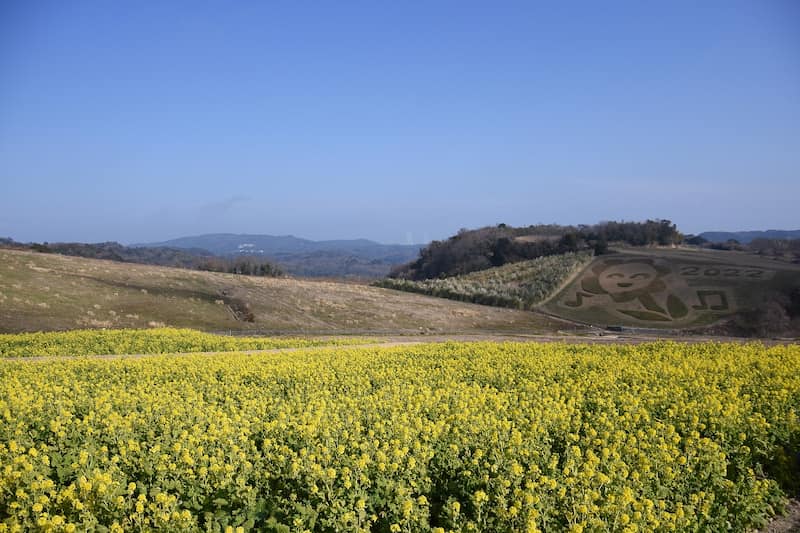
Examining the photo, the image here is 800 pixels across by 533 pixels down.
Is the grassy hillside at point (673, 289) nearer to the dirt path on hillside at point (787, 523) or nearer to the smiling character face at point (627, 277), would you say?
the smiling character face at point (627, 277)

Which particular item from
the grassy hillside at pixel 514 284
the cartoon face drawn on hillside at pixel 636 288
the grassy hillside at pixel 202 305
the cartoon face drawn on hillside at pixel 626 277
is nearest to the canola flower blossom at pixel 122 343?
the grassy hillside at pixel 202 305

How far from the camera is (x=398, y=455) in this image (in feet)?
23.6

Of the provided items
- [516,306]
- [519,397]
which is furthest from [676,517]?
[516,306]

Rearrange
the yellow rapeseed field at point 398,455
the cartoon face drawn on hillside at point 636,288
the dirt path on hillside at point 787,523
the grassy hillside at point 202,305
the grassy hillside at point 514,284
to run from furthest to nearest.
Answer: the grassy hillside at point 514,284, the cartoon face drawn on hillside at point 636,288, the grassy hillside at point 202,305, the dirt path on hillside at point 787,523, the yellow rapeseed field at point 398,455

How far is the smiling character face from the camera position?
6372 cm

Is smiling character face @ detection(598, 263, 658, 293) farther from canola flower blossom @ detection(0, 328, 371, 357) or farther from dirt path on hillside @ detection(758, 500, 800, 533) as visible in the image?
dirt path on hillside @ detection(758, 500, 800, 533)

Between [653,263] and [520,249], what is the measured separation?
1733 inches

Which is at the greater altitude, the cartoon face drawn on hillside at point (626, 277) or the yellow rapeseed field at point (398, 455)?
the cartoon face drawn on hillside at point (626, 277)

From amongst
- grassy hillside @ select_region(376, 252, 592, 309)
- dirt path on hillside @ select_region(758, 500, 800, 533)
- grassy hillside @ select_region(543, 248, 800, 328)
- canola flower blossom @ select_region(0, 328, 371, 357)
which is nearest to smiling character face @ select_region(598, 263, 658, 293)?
grassy hillside @ select_region(543, 248, 800, 328)

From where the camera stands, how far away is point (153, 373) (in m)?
15.8

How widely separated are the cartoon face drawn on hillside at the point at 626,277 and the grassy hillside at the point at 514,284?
184 inches

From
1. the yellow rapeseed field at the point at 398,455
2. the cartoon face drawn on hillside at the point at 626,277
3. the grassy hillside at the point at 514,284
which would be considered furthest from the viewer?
the grassy hillside at the point at 514,284

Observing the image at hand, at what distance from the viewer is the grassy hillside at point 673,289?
53.2 meters

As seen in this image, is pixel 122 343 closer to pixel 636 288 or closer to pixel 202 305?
pixel 202 305
